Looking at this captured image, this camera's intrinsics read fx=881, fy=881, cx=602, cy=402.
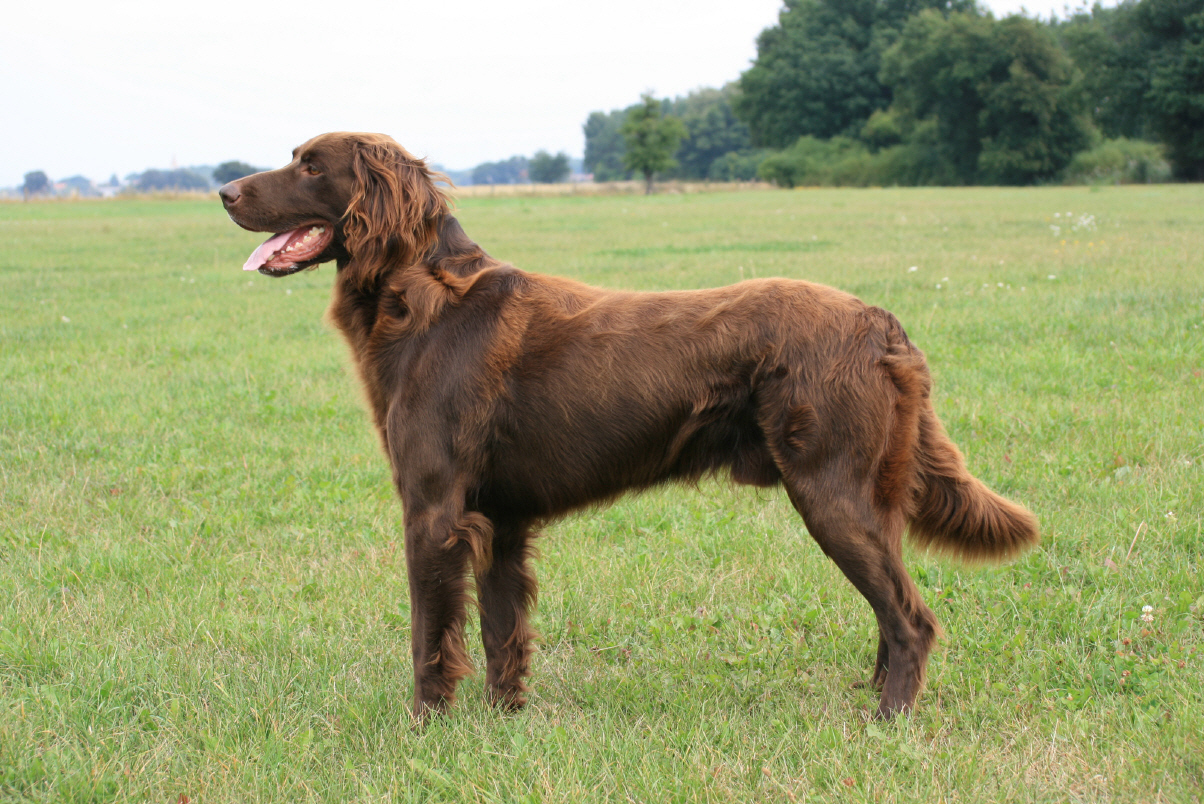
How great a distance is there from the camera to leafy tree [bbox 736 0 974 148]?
222 feet

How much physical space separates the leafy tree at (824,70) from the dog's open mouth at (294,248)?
69867 mm

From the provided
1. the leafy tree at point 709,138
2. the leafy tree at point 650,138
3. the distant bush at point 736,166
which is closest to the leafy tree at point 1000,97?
the leafy tree at point 650,138

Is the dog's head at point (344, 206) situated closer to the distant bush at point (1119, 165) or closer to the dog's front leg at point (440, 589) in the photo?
the dog's front leg at point (440, 589)

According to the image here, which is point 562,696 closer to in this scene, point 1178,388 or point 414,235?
point 414,235

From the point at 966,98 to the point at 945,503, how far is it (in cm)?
5666

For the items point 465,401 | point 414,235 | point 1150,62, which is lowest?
point 465,401

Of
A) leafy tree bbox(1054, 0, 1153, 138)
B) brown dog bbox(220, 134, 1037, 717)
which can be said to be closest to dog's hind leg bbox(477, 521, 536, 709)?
brown dog bbox(220, 134, 1037, 717)

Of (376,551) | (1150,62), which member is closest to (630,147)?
(1150,62)

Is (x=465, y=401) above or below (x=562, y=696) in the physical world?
above

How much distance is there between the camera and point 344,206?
2.92 metres

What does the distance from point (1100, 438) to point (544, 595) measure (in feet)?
10.8

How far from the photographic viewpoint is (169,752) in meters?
2.57

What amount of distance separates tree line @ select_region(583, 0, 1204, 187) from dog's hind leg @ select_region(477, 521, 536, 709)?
164 ft

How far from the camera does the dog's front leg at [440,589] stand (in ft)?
8.68
